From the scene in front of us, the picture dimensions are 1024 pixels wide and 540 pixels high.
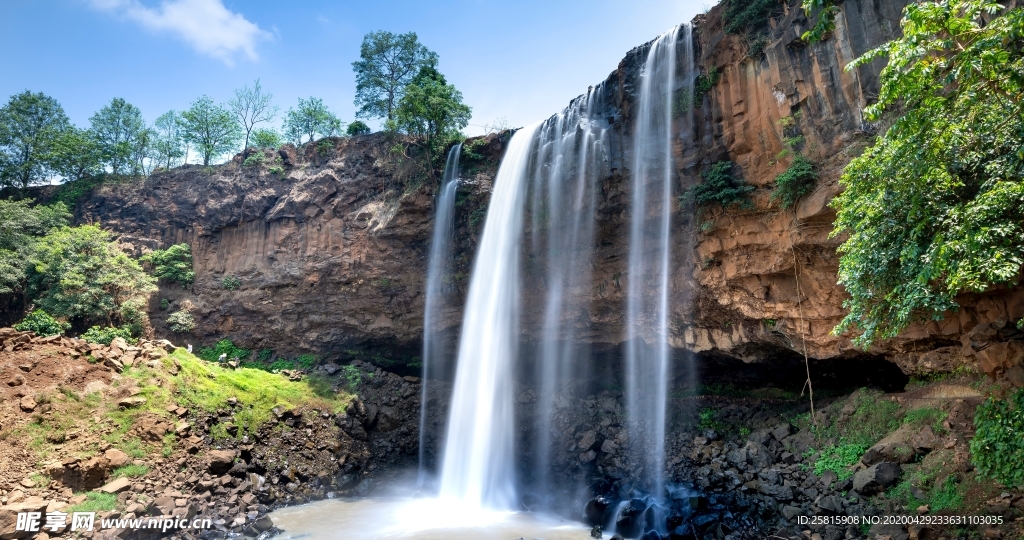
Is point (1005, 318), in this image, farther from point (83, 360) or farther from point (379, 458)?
point (83, 360)

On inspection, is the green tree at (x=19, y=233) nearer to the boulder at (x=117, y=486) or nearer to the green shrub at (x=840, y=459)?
the boulder at (x=117, y=486)

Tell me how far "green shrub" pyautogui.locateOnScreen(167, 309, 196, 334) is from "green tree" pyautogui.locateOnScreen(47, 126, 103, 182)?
14.0m

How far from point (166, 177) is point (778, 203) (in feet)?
105

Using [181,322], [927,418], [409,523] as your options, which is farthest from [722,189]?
[181,322]

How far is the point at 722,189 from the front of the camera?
48.4 feet

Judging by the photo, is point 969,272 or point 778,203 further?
point 778,203

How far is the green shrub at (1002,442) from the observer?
793cm

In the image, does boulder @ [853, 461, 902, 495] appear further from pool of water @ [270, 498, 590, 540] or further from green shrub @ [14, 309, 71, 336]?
green shrub @ [14, 309, 71, 336]

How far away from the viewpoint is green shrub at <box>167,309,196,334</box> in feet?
80.9

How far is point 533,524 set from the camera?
13797 mm

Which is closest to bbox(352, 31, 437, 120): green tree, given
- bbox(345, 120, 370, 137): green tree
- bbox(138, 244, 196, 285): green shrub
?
bbox(345, 120, 370, 137): green tree

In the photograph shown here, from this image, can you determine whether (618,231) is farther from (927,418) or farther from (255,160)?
(255,160)

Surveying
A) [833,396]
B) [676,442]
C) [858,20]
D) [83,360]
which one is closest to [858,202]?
[858,20]

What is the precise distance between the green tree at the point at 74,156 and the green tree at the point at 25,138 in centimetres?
49
